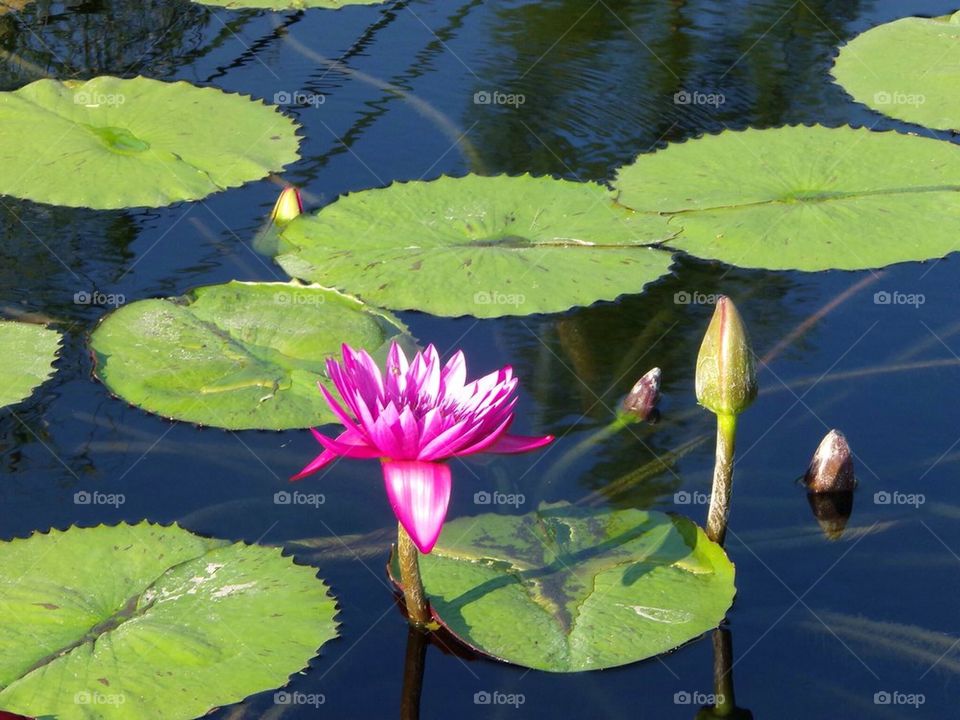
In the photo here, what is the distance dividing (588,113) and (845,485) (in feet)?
9.60

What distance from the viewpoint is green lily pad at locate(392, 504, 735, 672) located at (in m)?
2.98

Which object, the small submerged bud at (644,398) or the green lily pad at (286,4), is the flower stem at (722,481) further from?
the green lily pad at (286,4)

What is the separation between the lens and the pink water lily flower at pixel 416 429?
270cm

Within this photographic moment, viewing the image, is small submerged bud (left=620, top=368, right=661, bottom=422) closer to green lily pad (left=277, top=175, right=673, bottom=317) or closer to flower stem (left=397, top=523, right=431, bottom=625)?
green lily pad (left=277, top=175, right=673, bottom=317)

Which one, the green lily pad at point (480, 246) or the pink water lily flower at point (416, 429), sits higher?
the pink water lily flower at point (416, 429)

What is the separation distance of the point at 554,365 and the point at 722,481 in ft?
3.43

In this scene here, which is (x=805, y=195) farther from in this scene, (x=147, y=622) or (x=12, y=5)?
(x=12, y=5)

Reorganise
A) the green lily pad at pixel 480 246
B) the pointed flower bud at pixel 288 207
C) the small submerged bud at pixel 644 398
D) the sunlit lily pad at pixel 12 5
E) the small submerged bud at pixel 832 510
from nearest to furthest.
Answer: the small submerged bud at pixel 832 510
the small submerged bud at pixel 644 398
the green lily pad at pixel 480 246
the pointed flower bud at pixel 288 207
the sunlit lily pad at pixel 12 5

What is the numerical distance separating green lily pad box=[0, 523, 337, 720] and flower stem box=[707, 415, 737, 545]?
1.04 m

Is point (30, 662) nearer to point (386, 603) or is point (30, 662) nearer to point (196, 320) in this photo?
point (386, 603)

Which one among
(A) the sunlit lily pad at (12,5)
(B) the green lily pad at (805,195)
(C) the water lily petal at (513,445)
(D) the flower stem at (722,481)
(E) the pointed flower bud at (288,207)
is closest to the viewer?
(C) the water lily petal at (513,445)

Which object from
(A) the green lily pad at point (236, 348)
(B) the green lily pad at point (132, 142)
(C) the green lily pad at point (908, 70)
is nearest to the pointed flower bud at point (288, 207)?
(B) the green lily pad at point (132, 142)

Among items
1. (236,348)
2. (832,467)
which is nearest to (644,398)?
(832,467)

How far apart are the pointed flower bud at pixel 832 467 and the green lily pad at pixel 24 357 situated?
2.35 m
